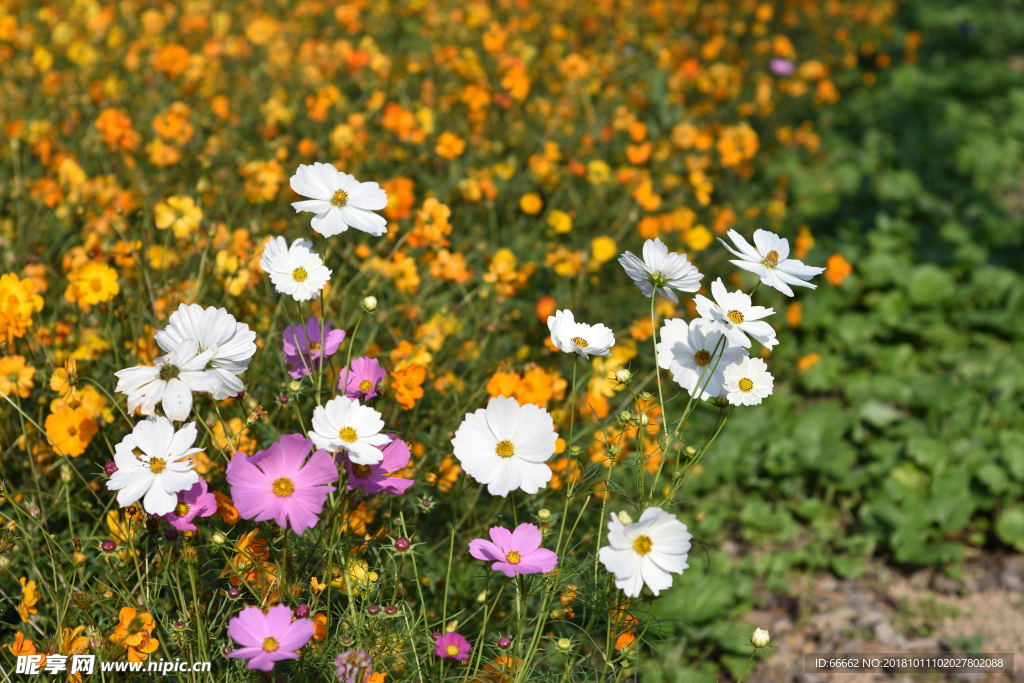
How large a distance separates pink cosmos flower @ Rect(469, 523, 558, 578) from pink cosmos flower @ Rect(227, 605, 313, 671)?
0.90 ft

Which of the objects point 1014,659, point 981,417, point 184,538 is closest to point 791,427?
point 981,417

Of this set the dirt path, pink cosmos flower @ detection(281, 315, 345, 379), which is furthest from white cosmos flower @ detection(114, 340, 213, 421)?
the dirt path

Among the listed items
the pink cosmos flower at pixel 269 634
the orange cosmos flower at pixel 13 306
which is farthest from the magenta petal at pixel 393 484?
the orange cosmos flower at pixel 13 306

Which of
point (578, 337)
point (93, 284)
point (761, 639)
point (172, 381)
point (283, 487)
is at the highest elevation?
point (93, 284)

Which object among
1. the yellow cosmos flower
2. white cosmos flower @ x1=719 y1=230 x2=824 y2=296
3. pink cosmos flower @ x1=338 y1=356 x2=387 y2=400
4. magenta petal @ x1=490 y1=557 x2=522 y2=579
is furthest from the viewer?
the yellow cosmos flower

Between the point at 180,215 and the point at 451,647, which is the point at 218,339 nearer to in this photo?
the point at 451,647

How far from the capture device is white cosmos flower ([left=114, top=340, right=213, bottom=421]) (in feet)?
3.81

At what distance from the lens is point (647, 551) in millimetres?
1170

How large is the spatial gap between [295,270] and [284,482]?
0.34 meters

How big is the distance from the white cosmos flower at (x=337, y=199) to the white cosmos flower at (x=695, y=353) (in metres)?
0.50

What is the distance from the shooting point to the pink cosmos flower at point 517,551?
1234 mm

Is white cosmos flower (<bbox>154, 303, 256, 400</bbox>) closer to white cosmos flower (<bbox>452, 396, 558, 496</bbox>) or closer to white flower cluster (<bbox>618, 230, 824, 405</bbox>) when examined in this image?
white cosmos flower (<bbox>452, 396, 558, 496</bbox>)

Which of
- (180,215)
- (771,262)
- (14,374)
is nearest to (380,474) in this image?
(771,262)

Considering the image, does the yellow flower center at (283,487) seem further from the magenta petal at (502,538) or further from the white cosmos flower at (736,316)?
the white cosmos flower at (736,316)
